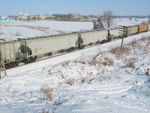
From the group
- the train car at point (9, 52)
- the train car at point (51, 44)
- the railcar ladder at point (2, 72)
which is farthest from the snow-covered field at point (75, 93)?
the train car at point (51, 44)

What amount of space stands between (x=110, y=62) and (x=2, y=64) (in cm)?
957

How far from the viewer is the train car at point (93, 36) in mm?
24906

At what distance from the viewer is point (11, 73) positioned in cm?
1327

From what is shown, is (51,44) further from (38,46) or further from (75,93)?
(75,93)

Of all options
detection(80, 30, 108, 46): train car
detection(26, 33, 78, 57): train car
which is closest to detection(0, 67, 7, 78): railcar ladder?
detection(26, 33, 78, 57): train car

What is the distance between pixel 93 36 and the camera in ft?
87.5

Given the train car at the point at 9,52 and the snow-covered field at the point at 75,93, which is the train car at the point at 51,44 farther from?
the snow-covered field at the point at 75,93

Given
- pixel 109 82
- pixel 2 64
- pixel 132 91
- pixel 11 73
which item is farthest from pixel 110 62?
pixel 2 64

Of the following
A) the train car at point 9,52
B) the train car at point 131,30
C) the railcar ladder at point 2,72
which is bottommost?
the railcar ladder at point 2,72

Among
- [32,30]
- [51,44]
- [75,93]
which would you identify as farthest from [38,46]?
[32,30]

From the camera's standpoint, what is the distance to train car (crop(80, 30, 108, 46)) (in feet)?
81.7

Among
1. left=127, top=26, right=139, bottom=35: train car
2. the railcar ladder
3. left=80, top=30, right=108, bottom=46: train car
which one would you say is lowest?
the railcar ladder

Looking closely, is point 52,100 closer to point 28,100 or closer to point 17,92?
point 28,100

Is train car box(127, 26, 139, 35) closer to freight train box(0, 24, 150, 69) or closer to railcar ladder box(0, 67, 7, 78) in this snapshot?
freight train box(0, 24, 150, 69)
